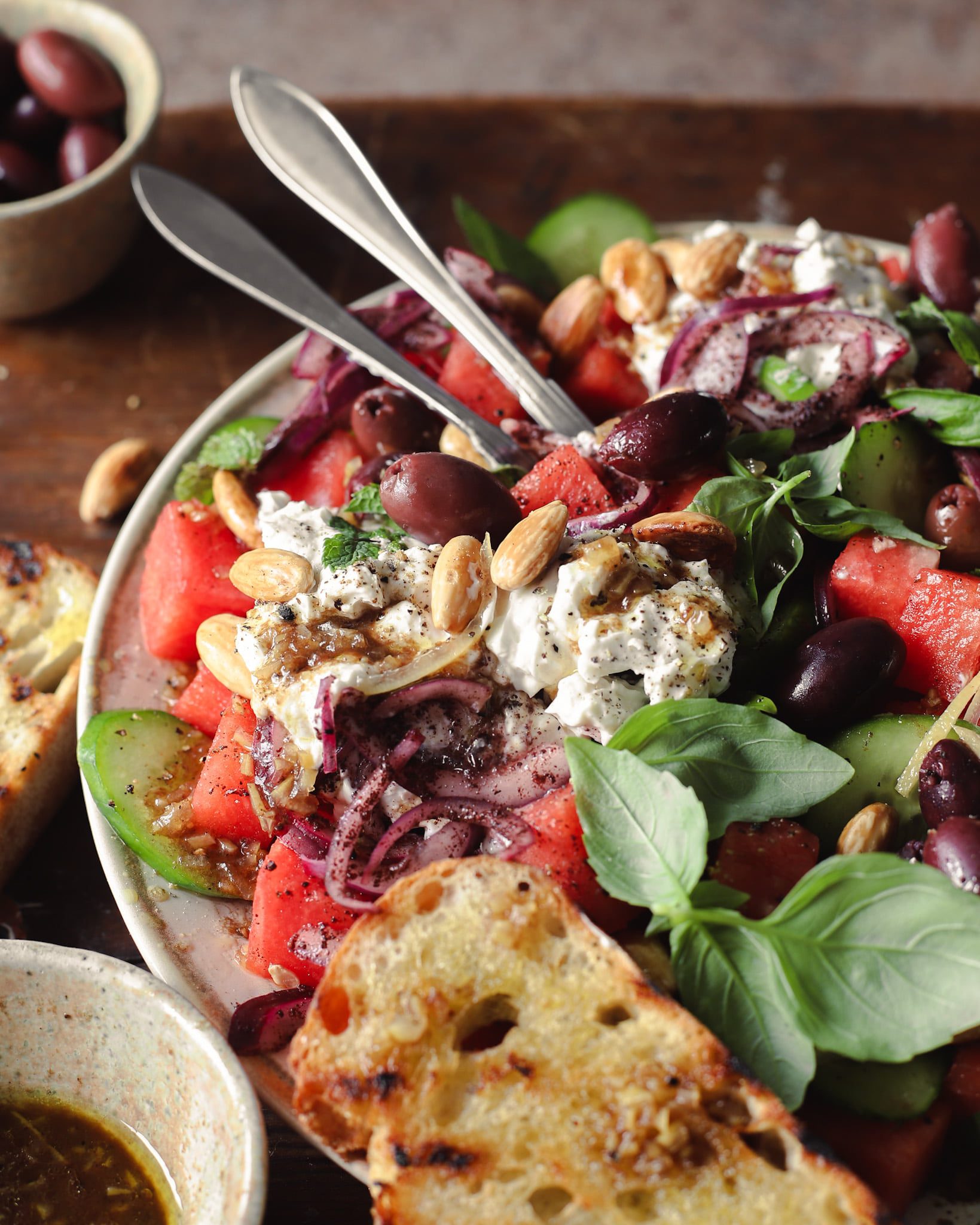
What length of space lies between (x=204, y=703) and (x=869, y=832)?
4.54 feet

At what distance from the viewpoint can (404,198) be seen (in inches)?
161

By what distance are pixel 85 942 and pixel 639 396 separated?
190 cm

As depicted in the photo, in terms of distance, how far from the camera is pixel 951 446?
2.84 m

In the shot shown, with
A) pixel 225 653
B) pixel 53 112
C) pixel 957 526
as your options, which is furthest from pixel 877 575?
pixel 53 112

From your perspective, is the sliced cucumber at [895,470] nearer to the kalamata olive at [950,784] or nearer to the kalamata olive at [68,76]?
the kalamata olive at [950,784]

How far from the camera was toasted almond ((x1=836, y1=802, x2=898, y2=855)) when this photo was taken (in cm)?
209

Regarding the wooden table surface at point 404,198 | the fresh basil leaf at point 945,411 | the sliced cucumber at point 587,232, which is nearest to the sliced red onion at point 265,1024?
the wooden table surface at point 404,198

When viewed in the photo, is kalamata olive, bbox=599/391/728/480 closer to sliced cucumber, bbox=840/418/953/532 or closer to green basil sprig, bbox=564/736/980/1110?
sliced cucumber, bbox=840/418/953/532

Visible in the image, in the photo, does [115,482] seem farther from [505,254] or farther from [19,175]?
[505,254]

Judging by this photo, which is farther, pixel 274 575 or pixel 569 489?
pixel 569 489

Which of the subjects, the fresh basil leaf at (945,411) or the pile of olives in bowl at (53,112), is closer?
the fresh basil leaf at (945,411)

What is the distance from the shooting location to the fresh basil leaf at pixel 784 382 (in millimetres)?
2795

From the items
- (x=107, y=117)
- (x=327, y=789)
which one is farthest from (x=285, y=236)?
(x=327, y=789)

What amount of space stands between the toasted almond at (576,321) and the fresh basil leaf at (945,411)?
2.55ft
